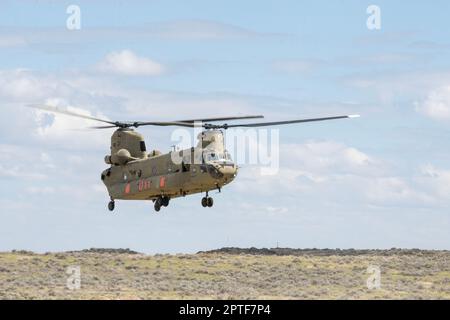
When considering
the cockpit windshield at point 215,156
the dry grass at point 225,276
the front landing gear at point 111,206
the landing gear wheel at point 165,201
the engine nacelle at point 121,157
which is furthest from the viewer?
the front landing gear at point 111,206

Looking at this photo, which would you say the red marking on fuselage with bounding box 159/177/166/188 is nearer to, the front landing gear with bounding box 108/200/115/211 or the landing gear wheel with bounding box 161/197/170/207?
the landing gear wheel with bounding box 161/197/170/207

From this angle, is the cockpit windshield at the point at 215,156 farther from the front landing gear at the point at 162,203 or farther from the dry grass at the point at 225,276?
the dry grass at the point at 225,276

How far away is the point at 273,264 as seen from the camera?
161 ft

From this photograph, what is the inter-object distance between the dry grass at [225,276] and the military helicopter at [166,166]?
15.2 feet

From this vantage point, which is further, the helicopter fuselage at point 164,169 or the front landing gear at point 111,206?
the front landing gear at point 111,206

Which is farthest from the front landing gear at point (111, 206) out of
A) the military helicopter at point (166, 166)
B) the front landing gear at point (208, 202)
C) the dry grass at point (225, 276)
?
the dry grass at point (225, 276)

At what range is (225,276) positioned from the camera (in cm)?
4438

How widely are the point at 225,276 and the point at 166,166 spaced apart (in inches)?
606

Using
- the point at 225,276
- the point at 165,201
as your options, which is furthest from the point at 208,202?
the point at 225,276

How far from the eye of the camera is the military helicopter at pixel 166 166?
183 ft

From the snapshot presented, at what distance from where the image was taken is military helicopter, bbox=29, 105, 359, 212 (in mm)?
55656

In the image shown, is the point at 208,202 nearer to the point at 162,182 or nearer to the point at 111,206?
the point at 162,182

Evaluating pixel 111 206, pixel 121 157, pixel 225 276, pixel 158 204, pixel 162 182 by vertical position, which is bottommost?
pixel 225 276
